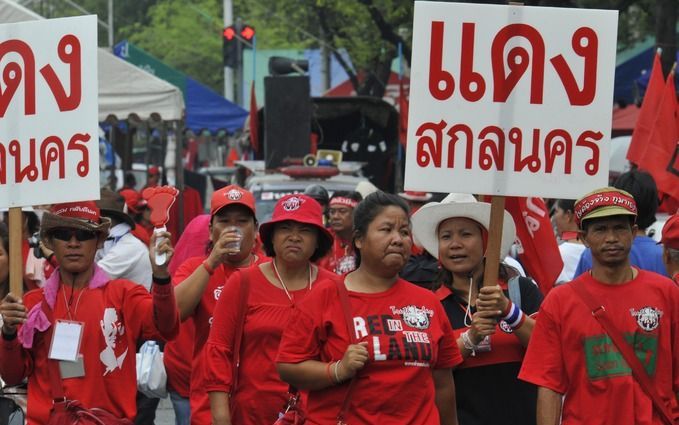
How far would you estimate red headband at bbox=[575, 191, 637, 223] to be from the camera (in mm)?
5921

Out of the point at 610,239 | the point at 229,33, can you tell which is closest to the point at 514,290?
the point at 610,239

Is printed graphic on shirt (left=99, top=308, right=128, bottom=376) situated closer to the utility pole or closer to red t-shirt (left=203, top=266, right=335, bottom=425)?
red t-shirt (left=203, top=266, right=335, bottom=425)

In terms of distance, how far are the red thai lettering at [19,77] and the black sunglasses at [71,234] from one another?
582 mm

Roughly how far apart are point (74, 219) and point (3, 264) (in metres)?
1.28

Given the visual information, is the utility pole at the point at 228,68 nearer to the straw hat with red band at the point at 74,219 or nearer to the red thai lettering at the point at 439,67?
the straw hat with red band at the point at 74,219

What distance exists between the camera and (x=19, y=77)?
6707 mm

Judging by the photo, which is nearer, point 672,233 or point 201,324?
point 672,233

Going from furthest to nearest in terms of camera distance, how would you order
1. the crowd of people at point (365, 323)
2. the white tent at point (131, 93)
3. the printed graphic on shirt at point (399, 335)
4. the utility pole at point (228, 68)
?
1. the utility pole at point (228, 68)
2. the white tent at point (131, 93)
3. the crowd of people at point (365, 323)
4. the printed graphic on shirt at point (399, 335)

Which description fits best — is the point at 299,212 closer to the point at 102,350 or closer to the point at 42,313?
the point at 102,350

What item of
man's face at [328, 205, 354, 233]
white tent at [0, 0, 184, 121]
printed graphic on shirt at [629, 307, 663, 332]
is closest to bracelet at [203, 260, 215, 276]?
printed graphic on shirt at [629, 307, 663, 332]

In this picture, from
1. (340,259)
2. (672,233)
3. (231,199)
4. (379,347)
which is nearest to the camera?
(379,347)

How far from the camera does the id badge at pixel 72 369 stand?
6.43 m

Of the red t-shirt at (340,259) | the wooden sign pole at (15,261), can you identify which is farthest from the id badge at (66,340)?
the red t-shirt at (340,259)

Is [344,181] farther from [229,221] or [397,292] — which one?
[397,292]
